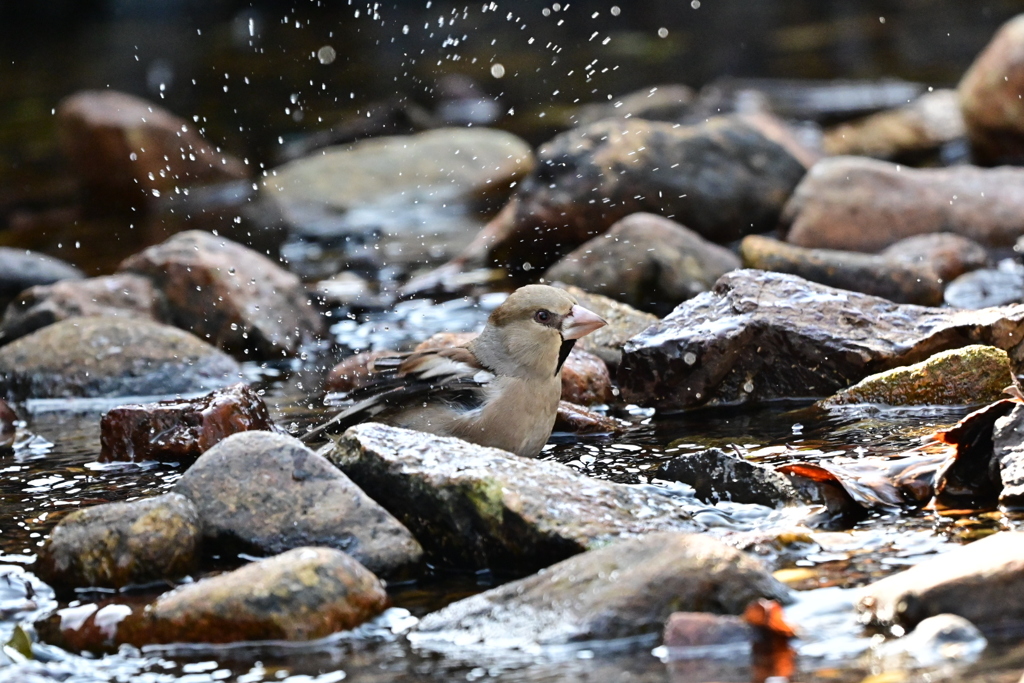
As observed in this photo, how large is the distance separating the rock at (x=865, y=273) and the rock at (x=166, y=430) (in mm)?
3283

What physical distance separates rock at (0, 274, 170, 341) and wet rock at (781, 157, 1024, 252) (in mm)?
4040

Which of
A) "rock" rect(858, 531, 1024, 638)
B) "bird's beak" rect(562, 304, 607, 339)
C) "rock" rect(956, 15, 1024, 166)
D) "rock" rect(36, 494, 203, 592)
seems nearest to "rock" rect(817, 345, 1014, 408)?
"bird's beak" rect(562, 304, 607, 339)

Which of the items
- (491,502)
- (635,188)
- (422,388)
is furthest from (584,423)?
Result: (635,188)

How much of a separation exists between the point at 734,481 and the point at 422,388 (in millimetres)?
1416

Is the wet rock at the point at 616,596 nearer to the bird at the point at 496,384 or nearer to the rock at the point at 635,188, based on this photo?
the bird at the point at 496,384

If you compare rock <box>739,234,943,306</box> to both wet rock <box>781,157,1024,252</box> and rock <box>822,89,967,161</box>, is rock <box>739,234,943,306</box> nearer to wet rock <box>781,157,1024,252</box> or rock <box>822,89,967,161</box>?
wet rock <box>781,157,1024,252</box>

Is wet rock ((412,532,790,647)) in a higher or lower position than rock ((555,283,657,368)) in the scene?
lower

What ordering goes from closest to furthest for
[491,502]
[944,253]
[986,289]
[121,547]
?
1. [121,547]
2. [491,502]
3. [986,289]
4. [944,253]

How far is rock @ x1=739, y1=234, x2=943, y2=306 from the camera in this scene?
704 cm

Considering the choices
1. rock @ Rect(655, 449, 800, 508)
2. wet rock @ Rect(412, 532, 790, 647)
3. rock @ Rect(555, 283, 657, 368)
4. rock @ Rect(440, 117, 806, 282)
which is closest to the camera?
wet rock @ Rect(412, 532, 790, 647)

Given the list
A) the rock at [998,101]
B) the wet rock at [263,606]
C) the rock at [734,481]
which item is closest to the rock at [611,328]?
the rock at [734,481]

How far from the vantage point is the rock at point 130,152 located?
41.4ft

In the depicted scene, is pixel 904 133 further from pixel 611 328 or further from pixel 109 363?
pixel 109 363

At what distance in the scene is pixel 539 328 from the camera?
514cm
